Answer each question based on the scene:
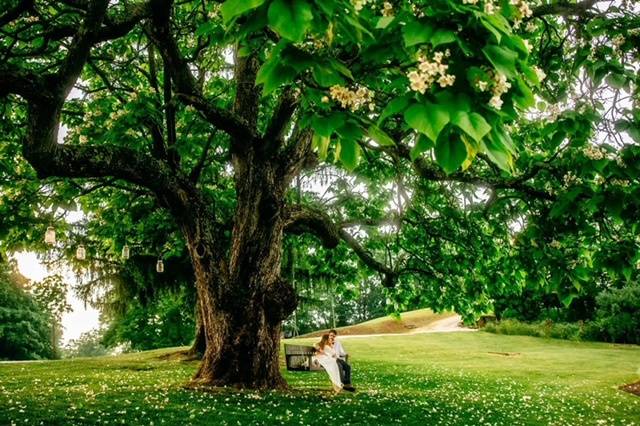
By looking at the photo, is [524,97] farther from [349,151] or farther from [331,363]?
[331,363]

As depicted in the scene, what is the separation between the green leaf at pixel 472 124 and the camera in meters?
1.86

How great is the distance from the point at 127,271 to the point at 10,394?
10.6 m

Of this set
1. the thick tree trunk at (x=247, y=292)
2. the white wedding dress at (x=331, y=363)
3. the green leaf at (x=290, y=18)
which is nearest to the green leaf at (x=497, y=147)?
the green leaf at (x=290, y=18)

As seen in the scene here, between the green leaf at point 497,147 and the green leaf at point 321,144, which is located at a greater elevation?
the green leaf at point 321,144

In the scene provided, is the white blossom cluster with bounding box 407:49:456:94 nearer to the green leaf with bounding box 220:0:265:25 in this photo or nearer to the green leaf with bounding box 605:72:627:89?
the green leaf with bounding box 220:0:265:25

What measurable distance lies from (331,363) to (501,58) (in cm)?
1153

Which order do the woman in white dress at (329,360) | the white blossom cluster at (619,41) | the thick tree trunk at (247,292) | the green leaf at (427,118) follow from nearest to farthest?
1. the green leaf at (427,118)
2. the white blossom cluster at (619,41)
3. the thick tree trunk at (247,292)
4. the woman in white dress at (329,360)

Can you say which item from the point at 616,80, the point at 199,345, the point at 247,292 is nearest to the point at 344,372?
the point at 247,292

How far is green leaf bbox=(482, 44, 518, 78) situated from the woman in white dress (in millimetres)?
10931

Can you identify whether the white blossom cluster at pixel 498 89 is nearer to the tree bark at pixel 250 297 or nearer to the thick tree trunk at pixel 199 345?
the tree bark at pixel 250 297

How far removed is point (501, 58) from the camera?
2.07 meters

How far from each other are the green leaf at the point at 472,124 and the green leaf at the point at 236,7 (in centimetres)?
86

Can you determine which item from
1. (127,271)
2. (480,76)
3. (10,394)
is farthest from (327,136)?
(127,271)

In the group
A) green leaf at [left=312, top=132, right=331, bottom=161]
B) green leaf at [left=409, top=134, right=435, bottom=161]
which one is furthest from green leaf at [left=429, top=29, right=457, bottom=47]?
green leaf at [left=312, top=132, right=331, bottom=161]
